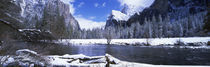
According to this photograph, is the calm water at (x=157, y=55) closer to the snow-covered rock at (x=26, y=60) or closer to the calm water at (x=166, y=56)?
the calm water at (x=166, y=56)

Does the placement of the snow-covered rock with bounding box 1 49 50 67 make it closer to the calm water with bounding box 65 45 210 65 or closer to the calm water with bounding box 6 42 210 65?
the calm water with bounding box 6 42 210 65

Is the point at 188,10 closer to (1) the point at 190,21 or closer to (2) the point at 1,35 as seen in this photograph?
(1) the point at 190,21

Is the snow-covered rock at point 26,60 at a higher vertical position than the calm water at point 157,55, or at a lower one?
higher

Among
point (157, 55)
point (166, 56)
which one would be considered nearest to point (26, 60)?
point (166, 56)

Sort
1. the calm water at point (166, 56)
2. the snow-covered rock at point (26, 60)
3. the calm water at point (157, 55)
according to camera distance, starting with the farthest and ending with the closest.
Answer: the calm water at point (166, 56)
the calm water at point (157, 55)
the snow-covered rock at point (26, 60)

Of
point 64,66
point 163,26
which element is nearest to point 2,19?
point 64,66

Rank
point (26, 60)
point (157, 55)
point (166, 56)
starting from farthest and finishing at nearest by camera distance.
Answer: point (157, 55)
point (166, 56)
point (26, 60)

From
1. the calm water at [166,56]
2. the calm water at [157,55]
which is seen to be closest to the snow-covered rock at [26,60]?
the calm water at [157,55]

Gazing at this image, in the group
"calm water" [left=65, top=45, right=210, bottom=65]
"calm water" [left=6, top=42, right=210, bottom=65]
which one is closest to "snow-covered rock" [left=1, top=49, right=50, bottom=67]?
"calm water" [left=6, top=42, right=210, bottom=65]

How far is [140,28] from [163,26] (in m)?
16.5

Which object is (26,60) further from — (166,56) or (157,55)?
Result: (157,55)

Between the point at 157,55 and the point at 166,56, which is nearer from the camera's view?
the point at 166,56

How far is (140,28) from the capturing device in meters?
82.8

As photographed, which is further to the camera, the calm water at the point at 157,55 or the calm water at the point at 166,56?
the calm water at the point at 166,56
